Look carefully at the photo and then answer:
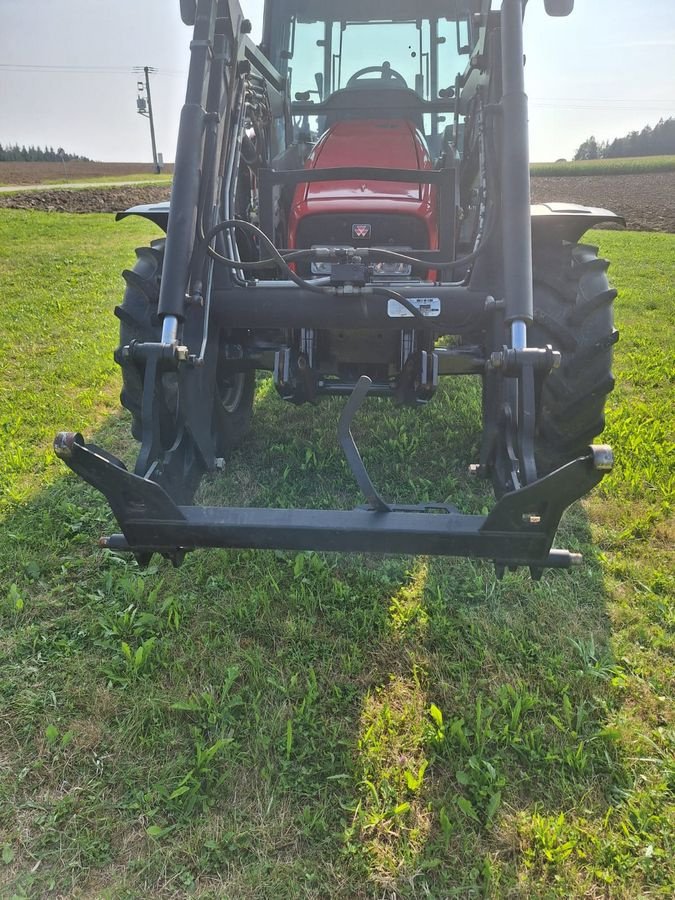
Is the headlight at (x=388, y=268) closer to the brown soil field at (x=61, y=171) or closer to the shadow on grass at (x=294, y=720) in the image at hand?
the shadow on grass at (x=294, y=720)

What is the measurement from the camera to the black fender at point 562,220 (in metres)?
2.87

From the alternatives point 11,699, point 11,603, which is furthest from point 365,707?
point 11,603

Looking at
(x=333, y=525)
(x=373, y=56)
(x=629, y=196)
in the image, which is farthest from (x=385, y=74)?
(x=629, y=196)

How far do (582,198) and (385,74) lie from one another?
2119 centimetres

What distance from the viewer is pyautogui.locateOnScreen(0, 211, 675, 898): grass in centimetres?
175

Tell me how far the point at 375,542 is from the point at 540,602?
0.99 m

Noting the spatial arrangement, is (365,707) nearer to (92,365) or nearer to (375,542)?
(375,542)

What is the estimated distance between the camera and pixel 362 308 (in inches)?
102

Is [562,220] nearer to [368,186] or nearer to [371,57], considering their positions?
[368,186]

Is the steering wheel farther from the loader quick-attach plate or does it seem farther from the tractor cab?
the loader quick-attach plate

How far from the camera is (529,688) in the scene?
7.44ft

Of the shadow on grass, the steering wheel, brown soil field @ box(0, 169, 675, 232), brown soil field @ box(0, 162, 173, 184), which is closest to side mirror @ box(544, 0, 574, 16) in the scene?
the steering wheel

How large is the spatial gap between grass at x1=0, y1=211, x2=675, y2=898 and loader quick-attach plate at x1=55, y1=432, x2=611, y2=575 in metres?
0.51

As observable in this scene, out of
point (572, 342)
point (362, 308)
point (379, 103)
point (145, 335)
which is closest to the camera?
point (362, 308)
